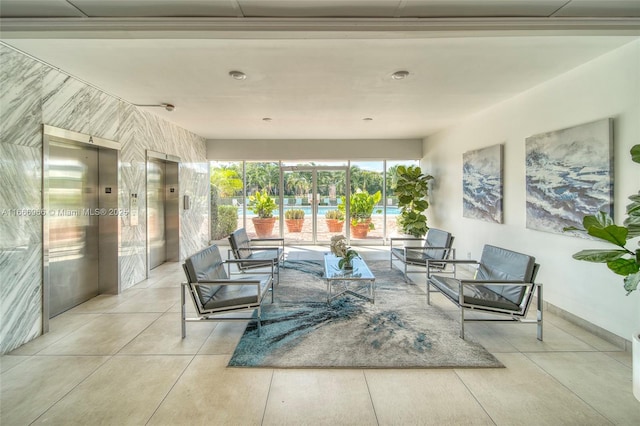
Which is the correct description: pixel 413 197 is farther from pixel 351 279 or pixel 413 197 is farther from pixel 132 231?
pixel 132 231

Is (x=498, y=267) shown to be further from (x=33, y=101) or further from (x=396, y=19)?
(x=33, y=101)

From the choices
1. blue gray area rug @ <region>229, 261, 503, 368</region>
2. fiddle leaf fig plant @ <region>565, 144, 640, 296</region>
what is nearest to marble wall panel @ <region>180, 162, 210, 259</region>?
blue gray area rug @ <region>229, 261, 503, 368</region>

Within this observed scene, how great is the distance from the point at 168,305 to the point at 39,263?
143cm

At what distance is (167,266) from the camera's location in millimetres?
5883

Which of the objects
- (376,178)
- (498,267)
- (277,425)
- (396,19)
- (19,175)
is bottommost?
(277,425)

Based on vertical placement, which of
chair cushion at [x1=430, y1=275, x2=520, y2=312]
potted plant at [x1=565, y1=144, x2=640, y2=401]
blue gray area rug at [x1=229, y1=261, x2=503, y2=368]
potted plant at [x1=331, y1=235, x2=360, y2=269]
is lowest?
blue gray area rug at [x1=229, y1=261, x2=503, y2=368]

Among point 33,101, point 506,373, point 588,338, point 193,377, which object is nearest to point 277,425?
point 193,377

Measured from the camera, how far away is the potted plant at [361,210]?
26.1ft

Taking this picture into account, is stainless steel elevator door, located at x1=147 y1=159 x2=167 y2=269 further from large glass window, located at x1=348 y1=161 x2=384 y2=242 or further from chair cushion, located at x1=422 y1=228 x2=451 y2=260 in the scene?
chair cushion, located at x1=422 y1=228 x2=451 y2=260

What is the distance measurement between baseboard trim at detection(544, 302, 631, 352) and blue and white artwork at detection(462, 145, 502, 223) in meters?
1.41

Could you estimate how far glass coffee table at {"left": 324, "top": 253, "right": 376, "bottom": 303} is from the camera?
364 centimetres

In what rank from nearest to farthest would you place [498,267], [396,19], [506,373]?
1. [396,19]
2. [506,373]
3. [498,267]

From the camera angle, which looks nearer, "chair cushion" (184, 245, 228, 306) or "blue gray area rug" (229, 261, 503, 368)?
"blue gray area rug" (229, 261, 503, 368)

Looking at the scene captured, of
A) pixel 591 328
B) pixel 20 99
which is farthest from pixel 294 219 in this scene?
pixel 591 328
